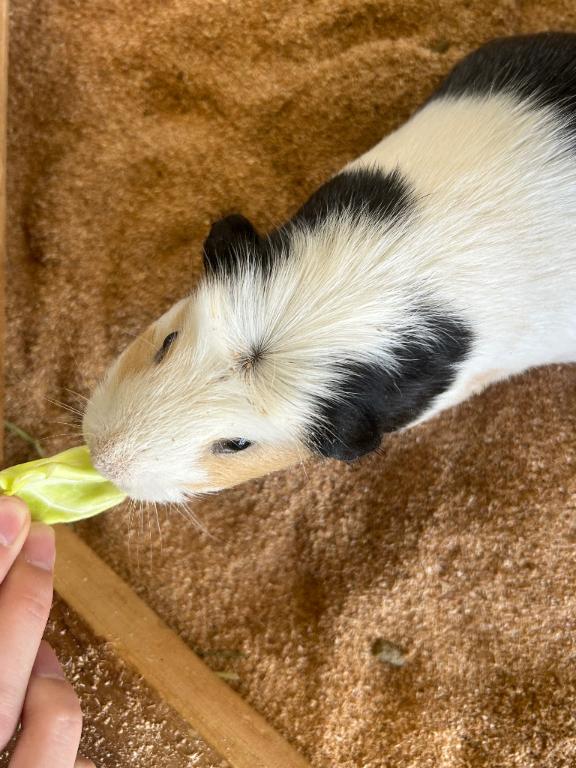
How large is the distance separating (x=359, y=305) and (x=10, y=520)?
31.6 inches

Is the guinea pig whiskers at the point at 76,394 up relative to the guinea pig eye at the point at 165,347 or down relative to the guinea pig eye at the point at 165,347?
down

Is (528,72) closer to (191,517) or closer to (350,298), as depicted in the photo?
(350,298)

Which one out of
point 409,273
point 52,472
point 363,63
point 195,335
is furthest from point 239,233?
point 363,63

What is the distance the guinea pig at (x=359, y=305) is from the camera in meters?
1.41

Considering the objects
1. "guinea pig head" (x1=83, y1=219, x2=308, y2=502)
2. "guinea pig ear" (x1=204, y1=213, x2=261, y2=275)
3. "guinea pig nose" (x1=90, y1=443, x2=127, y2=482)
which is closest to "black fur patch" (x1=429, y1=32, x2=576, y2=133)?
"guinea pig ear" (x1=204, y1=213, x2=261, y2=275)

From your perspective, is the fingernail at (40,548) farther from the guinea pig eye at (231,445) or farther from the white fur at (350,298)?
the guinea pig eye at (231,445)

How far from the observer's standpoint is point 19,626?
1.34 meters

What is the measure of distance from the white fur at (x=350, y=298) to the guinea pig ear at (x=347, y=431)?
0.15 feet

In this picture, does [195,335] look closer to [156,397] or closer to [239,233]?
[156,397]

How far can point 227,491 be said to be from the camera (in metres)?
2.05

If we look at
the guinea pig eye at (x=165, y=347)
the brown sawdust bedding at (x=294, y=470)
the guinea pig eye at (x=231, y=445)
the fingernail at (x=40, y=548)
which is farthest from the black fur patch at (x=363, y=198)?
the fingernail at (x=40, y=548)

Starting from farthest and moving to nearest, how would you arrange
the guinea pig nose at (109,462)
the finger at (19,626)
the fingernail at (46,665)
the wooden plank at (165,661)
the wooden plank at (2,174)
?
the wooden plank at (2,174)
the wooden plank at (165,661)
the fingernail at (46,665)
the guinea pig nose at (109,462)
the finger at (19,626)

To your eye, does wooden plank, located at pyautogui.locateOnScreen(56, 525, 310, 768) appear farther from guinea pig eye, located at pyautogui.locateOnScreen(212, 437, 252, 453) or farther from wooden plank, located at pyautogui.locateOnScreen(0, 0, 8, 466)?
guinea pig eye, located at pyautogui.locateOnScreen(212, 437, 252, 453)

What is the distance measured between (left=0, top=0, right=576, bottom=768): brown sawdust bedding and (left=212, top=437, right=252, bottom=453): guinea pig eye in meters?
0.58
